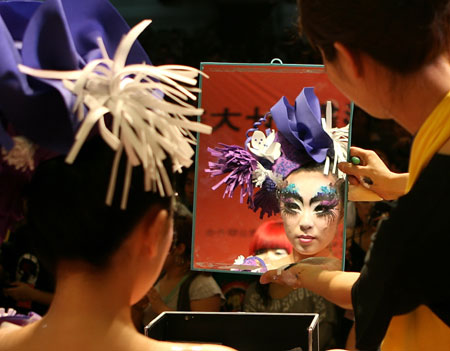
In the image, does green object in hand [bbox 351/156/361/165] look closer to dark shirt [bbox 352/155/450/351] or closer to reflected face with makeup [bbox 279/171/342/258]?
reflected face with makeup [bbox 279/171/342/258]

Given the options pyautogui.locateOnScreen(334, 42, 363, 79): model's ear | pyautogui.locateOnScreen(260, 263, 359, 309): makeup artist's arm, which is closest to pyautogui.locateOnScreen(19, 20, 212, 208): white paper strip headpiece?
pyautogui.locateOnScreen(334, 42, 363, 79): model's ear

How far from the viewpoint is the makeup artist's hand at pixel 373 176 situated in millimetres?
1326

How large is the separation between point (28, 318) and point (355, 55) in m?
0.60

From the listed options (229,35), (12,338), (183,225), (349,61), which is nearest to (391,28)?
(349,61)

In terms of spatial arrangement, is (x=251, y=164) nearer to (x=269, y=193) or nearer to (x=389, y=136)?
(x=269, y=193)

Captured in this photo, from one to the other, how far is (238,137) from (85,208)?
909 mm

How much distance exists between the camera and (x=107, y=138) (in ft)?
2.48

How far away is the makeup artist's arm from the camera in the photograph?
3.65ft

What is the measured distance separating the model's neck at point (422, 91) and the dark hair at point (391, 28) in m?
0.01

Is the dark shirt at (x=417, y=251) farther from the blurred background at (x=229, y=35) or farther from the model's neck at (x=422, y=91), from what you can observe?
the blurred background at (x=229, y=35)

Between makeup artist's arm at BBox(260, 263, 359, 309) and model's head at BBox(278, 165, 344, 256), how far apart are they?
0.96ft

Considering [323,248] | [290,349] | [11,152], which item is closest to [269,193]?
[323,248]

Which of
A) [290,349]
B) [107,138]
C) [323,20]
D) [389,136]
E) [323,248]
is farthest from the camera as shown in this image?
[389,136]

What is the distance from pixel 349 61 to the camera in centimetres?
88
